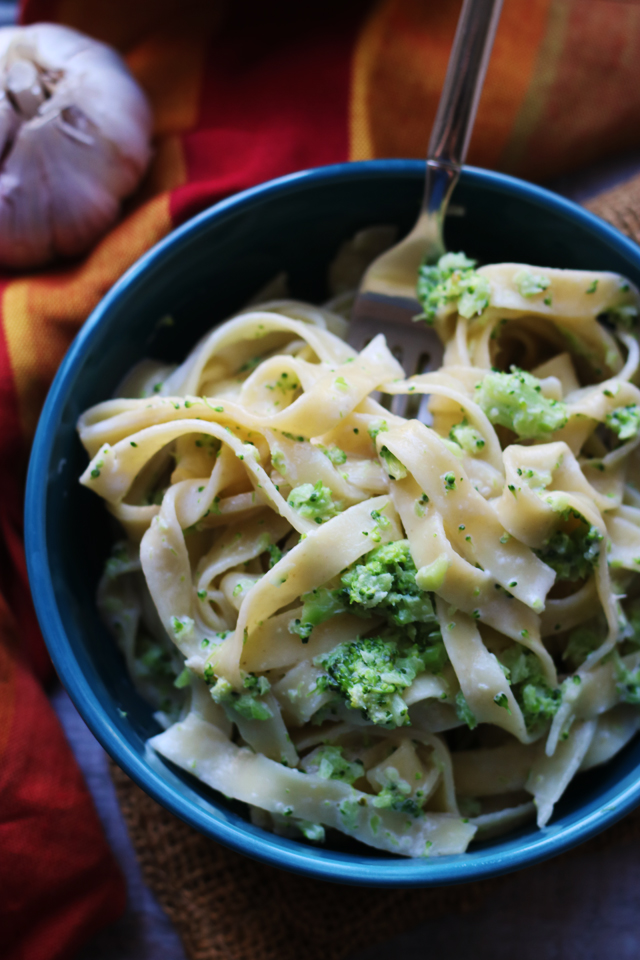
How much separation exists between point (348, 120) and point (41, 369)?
147 centimetres

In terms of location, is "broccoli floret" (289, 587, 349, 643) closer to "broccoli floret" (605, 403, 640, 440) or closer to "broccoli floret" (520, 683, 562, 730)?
"broccoli floret" (520, 683, 562, 730)

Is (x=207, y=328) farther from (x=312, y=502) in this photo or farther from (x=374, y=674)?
(x=374, y=674)

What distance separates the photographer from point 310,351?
2.60 m

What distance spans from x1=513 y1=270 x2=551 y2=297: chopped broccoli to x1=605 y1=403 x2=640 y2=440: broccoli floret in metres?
0.44

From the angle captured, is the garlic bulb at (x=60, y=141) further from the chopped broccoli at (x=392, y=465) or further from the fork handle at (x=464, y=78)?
the chopped broccoli at (x=392, y=465)

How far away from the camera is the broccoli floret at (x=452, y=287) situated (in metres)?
2.40

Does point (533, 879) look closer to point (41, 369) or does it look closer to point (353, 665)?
point (353, 665)

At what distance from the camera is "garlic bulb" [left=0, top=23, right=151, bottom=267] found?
2.72 metres

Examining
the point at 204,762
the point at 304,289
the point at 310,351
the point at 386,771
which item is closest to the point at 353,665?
the point at 386,771

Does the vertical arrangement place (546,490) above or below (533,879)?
above

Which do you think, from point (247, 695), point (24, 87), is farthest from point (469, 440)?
point (24, 87)

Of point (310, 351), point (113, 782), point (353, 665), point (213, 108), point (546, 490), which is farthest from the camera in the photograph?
point (213, 108)

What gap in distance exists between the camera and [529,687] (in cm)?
221

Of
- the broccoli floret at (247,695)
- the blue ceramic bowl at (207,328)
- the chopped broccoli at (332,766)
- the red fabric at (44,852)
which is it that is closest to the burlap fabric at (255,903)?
the red fabric at (44,852)
